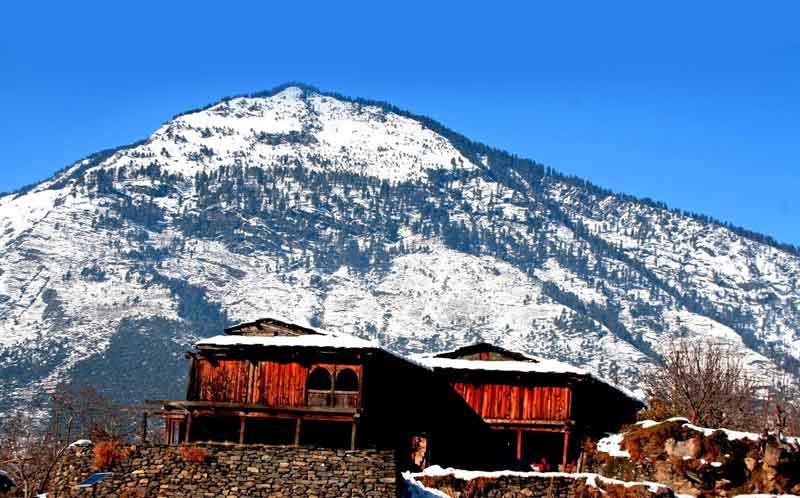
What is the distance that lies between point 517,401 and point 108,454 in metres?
21.7

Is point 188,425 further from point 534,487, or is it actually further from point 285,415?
point 534,487

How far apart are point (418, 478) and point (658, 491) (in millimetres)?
9353

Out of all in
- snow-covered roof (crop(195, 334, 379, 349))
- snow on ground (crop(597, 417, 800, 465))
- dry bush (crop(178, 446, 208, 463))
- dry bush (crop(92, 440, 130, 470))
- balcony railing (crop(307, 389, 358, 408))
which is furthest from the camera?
balcony railing (crop(307, 389, 358, 408))

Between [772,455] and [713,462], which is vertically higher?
[772,455]

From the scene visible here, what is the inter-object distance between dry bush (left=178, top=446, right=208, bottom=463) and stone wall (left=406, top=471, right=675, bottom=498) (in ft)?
26.1

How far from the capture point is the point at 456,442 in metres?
68.4

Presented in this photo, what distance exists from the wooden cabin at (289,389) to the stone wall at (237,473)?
5102 millimetres

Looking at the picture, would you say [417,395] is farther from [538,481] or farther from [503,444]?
[538,481]

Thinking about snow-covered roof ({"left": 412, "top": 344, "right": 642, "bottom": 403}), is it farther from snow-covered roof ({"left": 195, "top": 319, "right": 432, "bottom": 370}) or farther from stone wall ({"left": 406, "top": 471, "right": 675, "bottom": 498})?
stone wall ({"left": 406, "top": 471, "right": 675, "bottom": 498})

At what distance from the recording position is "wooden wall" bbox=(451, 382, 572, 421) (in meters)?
67.3

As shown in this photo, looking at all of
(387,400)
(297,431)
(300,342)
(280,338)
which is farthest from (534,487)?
(280,338)

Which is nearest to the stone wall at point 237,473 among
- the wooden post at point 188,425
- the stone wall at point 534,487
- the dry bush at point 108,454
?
the dry bush at point 108,454

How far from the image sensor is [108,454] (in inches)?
2133

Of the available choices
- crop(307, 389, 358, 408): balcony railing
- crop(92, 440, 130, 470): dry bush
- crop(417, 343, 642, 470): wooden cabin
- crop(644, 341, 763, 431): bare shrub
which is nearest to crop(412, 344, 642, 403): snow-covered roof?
crop(417, 343, 642, 470): wooden cabin
